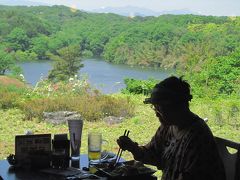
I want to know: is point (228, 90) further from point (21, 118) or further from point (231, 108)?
point (21, 118)

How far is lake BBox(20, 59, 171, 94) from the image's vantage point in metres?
5.66

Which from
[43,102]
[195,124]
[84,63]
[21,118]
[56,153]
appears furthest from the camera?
[84,63]

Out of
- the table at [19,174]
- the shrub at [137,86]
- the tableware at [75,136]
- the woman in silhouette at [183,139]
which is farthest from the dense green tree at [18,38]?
the woman in silhouette at [183,139]

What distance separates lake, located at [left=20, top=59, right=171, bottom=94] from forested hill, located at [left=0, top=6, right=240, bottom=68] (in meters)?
0.11

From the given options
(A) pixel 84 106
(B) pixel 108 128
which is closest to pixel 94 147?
Result: (B) pixel 108 128

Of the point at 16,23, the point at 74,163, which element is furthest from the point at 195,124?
the point at 16,23

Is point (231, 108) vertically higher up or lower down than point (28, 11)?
lower down

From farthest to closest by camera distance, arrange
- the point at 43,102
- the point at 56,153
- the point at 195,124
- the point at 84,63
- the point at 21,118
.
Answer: the point at 84,63 < the point at 43,102 < the point at 21,118 < the point at 56,153 < the point at 195,124

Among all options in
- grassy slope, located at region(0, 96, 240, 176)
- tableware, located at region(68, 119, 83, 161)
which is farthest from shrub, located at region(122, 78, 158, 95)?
tableware, located at region(68, 119, 83, 161)

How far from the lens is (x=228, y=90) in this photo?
622cm

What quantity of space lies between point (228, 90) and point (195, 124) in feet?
15.5

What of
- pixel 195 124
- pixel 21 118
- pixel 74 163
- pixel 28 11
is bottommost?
pixel 21 118

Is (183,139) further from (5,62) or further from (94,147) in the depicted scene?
(5,62)

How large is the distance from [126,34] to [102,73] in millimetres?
840
